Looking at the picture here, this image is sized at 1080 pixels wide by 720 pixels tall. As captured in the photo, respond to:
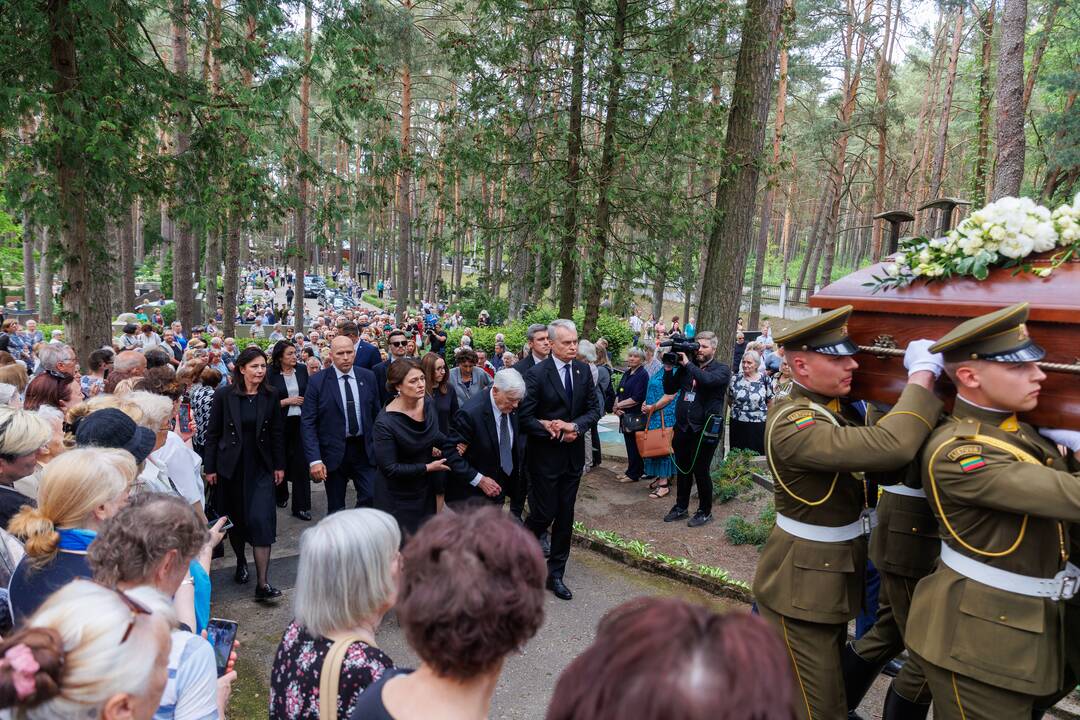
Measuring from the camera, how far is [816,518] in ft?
10.4

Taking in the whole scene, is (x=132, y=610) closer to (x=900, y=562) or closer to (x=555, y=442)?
(x=900, y=562)

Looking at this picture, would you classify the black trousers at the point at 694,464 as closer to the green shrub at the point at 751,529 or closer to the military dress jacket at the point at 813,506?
the green shrub at the point at 751,529

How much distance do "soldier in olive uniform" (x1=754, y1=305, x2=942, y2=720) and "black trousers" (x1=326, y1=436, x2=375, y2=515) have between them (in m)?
3.89

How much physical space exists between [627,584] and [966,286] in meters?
3.50

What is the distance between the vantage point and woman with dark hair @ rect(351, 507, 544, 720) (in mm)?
1566

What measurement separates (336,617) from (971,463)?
7.33 feet

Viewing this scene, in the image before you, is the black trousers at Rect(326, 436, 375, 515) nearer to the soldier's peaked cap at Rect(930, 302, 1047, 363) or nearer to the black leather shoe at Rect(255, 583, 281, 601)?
the black leather shoe at Rect(255, 583, 281, 601)

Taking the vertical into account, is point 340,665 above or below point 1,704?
below

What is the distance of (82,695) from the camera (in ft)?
4.65

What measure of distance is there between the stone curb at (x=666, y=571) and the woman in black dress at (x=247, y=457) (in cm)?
260

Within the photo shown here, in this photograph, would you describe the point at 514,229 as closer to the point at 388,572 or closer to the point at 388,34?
the point at 388,572

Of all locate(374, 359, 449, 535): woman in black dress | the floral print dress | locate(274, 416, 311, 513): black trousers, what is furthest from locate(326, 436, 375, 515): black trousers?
the floral print dress

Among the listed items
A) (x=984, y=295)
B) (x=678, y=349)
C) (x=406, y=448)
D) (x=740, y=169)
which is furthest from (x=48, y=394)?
(x=740, y=169)

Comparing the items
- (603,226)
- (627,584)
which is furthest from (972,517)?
(603,226)
